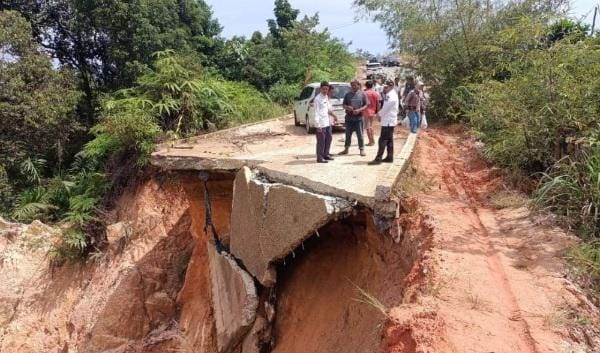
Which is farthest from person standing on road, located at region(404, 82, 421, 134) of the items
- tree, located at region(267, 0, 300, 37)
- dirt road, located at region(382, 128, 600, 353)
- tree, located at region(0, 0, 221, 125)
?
tree, located at region(267, 0, 300, 37)

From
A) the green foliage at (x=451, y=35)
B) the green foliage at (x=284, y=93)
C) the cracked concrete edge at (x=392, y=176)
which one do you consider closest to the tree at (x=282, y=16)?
the green foliage at (x=284, y=93)

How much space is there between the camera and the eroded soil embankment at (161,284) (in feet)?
24.8

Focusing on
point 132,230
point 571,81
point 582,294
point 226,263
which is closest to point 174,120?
point 132,230

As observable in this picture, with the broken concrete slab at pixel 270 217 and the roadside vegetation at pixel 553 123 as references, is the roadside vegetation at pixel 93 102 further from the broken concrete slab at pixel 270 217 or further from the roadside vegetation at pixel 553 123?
the roadside vegetation at pixel 553 123

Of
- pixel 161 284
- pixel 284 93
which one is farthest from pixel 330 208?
pixel 284 93

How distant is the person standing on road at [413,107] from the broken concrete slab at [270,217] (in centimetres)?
493

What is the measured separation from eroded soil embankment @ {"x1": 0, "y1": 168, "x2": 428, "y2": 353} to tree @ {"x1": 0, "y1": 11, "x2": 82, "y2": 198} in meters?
2.77

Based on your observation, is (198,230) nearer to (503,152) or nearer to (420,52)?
(503,152)

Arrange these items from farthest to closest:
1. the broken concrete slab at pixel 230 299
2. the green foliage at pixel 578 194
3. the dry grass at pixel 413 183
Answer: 1. the broken concrete slab at pixel 230 299
2. the dry grass at pixel 413 183
3. the green foliage at pixel 578 194

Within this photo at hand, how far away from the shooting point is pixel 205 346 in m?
9.75

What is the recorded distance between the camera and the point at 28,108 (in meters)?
14.1

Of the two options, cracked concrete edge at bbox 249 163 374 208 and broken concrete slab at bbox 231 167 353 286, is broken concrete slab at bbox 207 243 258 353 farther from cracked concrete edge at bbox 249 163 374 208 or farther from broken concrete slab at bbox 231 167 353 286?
cracked concrete edge at bbox 249 163 374 208

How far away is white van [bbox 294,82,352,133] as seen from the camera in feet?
43.0

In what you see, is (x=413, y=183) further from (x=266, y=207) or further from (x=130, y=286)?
(x=130, y=286)
